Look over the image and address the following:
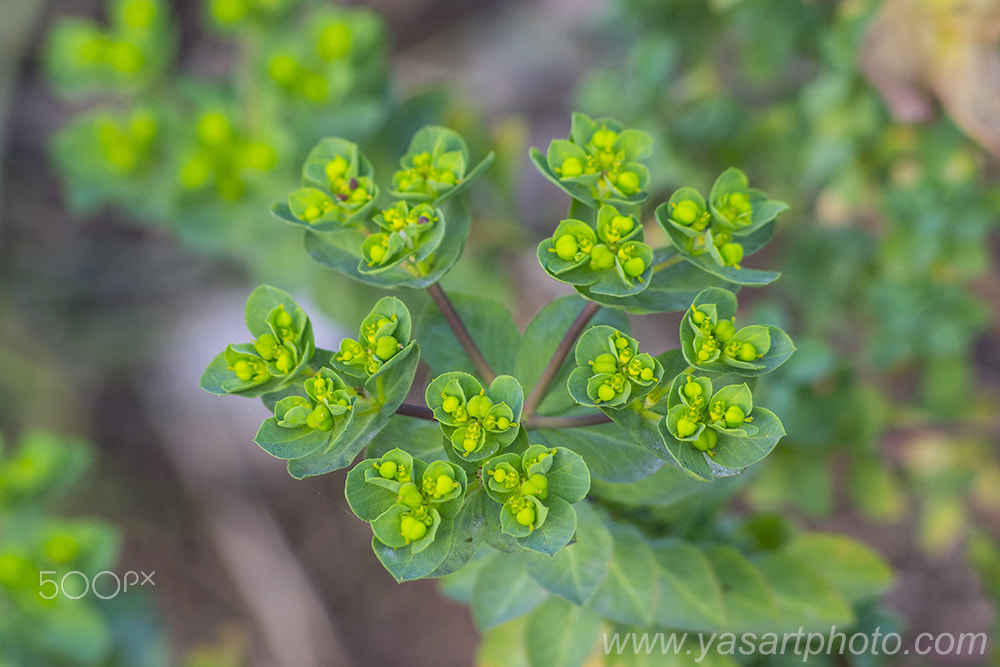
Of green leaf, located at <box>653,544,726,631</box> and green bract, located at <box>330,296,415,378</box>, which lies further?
green leaf, located at <box>653,544,726,631</box>

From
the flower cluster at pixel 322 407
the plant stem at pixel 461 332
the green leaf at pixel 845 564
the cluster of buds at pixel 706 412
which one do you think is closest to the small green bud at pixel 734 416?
the cluster of buds at pixel 706 412

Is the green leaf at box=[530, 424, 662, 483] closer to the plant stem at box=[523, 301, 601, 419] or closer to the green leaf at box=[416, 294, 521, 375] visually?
the plant stem at box=[523, 301, 601, 419]

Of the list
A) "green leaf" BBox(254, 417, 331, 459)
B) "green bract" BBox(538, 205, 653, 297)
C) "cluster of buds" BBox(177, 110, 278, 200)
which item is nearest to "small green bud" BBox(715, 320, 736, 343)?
"green bract" BBox(538, 205, 653, 297)

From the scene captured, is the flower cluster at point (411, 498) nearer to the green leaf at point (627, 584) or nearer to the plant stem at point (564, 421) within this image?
the plant stem at point (564, 421)

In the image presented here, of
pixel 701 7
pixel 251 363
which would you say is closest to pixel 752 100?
pixel 701 7

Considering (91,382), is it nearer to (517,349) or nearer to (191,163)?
(191,163)

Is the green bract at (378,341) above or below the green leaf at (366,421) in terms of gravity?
above

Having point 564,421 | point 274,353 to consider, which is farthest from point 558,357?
point 274,353
